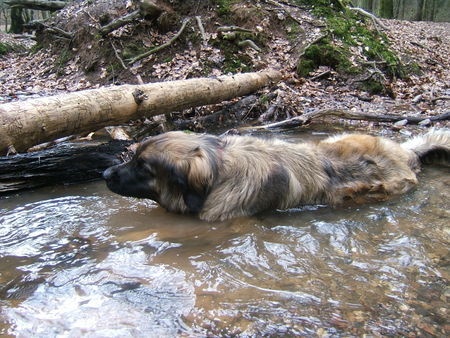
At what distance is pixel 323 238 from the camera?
13.7 ft

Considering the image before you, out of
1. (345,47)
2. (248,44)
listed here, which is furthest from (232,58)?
(345,47)

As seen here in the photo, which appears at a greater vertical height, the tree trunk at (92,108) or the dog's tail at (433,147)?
the tree trunk at (92,108)

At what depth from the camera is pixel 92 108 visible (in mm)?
5824

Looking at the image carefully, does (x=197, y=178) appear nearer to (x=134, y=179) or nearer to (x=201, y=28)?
(x=134, y=179)

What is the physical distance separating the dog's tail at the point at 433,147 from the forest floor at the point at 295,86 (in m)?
1.79

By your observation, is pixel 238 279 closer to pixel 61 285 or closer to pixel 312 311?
pixel 312 311

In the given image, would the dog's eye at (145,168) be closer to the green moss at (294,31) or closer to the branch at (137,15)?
the branch at (137,15)

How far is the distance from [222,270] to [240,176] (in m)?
1.48

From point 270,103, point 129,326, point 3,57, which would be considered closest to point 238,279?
point 129,326

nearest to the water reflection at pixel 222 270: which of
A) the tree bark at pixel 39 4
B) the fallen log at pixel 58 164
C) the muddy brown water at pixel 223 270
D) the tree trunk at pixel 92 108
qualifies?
the muddy brown water at pixel 223 270

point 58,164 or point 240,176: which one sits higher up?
point 240,176

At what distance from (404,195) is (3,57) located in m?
19.8

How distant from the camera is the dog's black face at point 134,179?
4785mm

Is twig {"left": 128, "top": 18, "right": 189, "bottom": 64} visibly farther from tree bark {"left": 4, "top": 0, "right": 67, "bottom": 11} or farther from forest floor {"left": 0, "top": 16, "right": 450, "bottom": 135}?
tree bark {"left": 4, "top": 0, "right": 67, "bottom": 11}
